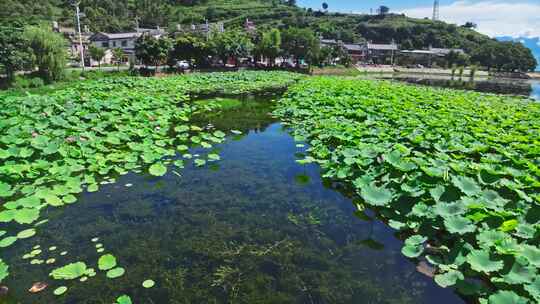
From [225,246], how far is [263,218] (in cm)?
97

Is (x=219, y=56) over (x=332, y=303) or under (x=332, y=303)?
over

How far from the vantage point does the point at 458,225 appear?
12.5 ft

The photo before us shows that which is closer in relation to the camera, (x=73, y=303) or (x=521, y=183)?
(x=73, y=303)

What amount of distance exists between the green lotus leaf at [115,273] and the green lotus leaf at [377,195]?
3.32 m

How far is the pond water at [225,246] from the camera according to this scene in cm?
368

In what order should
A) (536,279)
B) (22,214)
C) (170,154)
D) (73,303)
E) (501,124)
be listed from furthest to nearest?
1. (501,124)
2. (170,154)
3. (22,214)
4. (73,303)
5. (536,279)

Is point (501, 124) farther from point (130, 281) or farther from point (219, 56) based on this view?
point (219, 56)

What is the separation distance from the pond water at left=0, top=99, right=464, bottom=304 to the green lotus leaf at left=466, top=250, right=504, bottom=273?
0.64 m

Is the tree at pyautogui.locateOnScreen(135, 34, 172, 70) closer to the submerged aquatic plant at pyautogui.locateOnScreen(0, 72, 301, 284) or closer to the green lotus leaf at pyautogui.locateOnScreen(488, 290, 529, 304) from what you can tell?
the submerged aquatic plant at pyautogui.locateOnScreen(0, 72, 301, 284)

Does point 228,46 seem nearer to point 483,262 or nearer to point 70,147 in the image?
point 70,147

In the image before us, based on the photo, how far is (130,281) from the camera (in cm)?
378

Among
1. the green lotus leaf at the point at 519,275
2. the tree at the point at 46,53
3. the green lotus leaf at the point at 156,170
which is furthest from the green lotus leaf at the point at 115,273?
the tree at the point at 46,53

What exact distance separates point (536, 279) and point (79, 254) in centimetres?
495

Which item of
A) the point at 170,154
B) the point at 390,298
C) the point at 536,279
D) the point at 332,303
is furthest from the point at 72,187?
the point at 536,279
